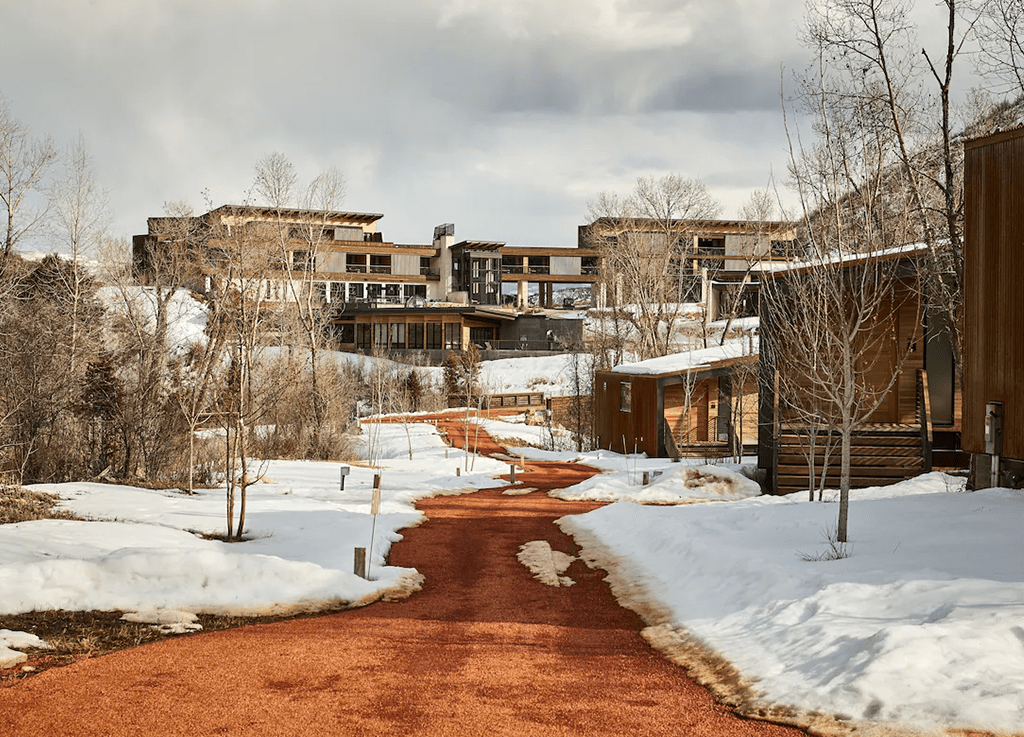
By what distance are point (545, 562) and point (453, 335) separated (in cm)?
4534

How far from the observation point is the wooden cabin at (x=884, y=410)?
17.9 meters

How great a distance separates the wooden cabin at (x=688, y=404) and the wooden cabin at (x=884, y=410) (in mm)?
4578

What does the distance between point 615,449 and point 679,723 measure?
24.0m

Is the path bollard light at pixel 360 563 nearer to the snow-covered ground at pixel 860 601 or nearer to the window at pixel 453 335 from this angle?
the snow-covered ground at pixel 860 601

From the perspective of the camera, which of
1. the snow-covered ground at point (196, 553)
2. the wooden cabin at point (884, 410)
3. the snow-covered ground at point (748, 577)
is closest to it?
the snow-covered ground at point (748, 577)

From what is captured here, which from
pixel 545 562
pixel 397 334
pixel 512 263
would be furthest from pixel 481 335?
pixel 545 562

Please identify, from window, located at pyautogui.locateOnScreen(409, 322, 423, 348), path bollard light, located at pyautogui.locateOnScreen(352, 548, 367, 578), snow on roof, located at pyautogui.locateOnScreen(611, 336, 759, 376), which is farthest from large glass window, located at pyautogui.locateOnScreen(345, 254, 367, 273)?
path bollard light, located at pyautogui.locateOnScreen(352, 548, 367, 578)

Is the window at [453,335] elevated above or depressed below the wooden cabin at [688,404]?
above

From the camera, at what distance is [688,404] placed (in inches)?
1025

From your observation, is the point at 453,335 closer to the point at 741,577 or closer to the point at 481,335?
the point at 481,335

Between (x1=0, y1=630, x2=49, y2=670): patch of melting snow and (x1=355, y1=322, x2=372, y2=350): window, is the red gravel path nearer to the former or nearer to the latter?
(x1=0, y1=630, x2=49, y2=670): patch of melting snow

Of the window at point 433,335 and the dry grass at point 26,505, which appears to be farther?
the window at point 433,335

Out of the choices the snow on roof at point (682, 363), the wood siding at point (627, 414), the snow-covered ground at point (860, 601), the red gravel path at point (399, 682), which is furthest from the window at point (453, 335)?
the red gravel path at point (399, 682)

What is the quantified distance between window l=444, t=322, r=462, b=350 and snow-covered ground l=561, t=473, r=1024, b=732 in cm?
4391
